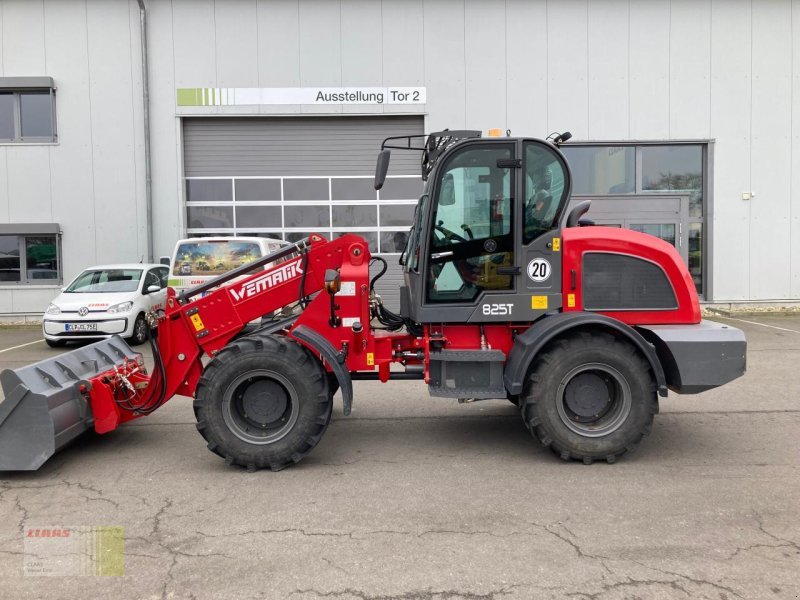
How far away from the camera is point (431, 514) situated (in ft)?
12.6

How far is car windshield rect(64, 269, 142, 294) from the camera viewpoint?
11.9 m

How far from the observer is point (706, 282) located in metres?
15.6

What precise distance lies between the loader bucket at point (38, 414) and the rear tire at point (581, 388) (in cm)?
357

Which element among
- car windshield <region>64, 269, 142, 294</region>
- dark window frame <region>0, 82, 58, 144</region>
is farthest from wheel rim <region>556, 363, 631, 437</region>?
dark window frame <region>0, 82, 58, 144</region>

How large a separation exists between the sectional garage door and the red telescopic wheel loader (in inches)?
411

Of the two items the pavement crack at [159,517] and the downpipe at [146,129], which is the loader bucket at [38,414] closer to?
the pavement crack at [159,517]

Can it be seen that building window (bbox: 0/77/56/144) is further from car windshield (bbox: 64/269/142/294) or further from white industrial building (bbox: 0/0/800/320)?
car windshield (bbox: 64/269/142/294)

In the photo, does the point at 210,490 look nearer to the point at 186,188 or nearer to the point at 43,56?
the point at 186,188

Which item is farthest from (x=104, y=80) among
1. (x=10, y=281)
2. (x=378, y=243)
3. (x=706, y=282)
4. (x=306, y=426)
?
(x=706, y=282)

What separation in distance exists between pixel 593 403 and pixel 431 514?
1.70 meters

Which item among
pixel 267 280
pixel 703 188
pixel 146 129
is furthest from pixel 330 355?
pixel 703 188

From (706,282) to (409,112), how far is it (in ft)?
29.3

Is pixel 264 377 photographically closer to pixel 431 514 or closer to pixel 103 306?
pixel 431 514

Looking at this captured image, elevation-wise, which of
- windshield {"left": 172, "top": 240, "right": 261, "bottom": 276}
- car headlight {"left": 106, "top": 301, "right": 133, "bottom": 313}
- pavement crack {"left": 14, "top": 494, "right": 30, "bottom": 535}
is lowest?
pavement crack {"left": 14, "top": 494, "right": 30, "bottom": 535}
